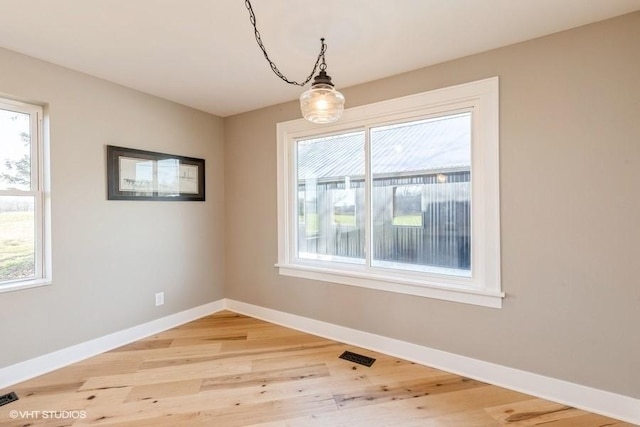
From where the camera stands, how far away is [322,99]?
→ 1.65 m

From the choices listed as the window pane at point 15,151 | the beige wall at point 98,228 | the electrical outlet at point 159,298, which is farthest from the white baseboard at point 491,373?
the window pane at point 15,151

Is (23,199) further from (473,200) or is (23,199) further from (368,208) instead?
(473,200)

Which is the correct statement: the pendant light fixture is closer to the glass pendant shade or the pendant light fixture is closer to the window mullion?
the glass pendant shade

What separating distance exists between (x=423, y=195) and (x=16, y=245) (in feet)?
10.5

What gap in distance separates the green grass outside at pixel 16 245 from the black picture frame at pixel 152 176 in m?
0.59

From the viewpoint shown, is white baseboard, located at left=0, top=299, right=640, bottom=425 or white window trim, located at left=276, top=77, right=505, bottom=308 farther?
white window trim, located at left=276, top=77, right=505, bottom=308

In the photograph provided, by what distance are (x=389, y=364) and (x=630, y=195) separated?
1973 mm

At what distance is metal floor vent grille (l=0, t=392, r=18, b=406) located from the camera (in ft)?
6.49

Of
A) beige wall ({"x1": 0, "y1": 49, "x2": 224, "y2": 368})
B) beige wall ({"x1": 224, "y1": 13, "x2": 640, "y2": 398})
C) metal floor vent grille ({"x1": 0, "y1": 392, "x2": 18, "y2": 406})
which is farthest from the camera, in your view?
beige wall ({"x1": 0, "y1": 49, "x2": 224, "y2": 368})

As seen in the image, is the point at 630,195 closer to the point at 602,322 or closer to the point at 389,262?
the point at 602,322

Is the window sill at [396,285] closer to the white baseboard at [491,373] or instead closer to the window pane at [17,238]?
the white baseboard at [491,373]

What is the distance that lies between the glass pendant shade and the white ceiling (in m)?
0.46

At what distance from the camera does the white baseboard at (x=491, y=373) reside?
185cm

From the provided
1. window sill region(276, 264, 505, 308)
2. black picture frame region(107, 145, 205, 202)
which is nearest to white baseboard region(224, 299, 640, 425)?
window sill region(276, 264, 505, 308)
